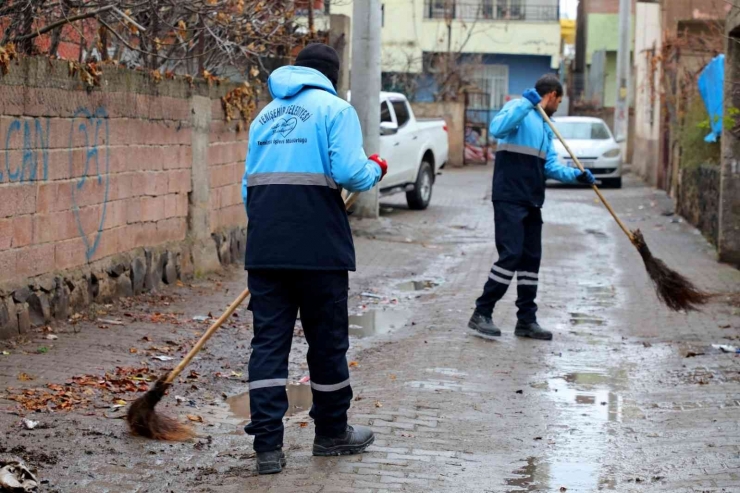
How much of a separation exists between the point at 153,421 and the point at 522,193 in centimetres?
377

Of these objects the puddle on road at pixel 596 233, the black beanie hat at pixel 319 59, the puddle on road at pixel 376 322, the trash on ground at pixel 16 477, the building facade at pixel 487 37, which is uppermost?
the building facade at pixel 487 37

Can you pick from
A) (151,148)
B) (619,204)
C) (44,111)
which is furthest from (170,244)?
(619,204)

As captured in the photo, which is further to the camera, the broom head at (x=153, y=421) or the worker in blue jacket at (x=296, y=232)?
the broom head at (x=153, y=421)

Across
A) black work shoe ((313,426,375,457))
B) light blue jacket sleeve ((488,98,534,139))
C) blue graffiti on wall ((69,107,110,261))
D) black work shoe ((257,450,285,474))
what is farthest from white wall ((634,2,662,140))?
black work shoe ((257,450,285,474))

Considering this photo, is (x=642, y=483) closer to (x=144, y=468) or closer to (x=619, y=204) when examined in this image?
(x=144, y=468)

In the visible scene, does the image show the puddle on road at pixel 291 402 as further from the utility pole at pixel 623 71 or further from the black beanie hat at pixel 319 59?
the utility pole at pixel 623 71

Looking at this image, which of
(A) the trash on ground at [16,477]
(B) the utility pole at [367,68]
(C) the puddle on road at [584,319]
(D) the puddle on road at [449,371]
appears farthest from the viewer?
(B) the utility pole at [367,68]

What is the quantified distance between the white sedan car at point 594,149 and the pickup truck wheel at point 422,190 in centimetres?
457

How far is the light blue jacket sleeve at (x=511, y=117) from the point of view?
8.10 meters

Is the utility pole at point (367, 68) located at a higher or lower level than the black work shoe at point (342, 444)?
higher

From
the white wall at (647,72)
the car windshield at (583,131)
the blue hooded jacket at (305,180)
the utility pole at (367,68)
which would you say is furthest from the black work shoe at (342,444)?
the car windshield at (583,131)

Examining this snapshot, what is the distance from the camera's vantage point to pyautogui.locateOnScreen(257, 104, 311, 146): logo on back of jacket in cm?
489

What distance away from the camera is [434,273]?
1262cm

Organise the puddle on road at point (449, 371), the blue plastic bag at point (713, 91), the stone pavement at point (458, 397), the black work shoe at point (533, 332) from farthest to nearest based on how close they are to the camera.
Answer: the blue plastic bag at point (713, 91), the black work shoe at point (533, 332), the puddle on road at point (449, 371), the stone pavement at point (458, 397)
